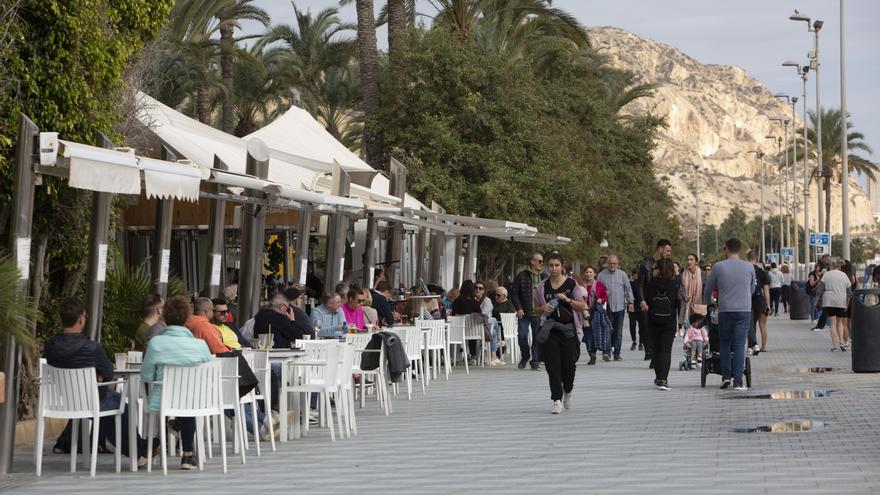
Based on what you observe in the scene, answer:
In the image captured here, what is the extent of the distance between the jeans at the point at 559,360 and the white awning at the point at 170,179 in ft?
16.3

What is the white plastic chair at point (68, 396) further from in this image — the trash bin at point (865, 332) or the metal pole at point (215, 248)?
the trash bin at point (865, 332)

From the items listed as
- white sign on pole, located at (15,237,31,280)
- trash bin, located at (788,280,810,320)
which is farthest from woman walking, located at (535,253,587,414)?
trash bin, located at (788,280,810,320)

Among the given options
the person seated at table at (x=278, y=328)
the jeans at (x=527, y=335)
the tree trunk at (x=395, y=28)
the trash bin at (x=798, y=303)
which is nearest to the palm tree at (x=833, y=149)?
the trash bin at (x=798, y=303)

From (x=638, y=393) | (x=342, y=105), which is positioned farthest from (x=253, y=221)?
(x=342, y=105)

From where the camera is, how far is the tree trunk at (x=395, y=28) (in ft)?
117

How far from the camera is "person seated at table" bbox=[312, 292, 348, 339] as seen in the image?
16.7m

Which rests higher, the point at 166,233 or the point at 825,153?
the point at 825,153

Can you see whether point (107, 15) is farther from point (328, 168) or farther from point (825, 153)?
point (825, 153)

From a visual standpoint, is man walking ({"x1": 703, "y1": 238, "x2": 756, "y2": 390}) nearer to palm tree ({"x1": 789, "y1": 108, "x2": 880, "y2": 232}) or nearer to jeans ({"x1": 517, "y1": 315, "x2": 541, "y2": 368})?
jeans ({"x1": 517, "y1": 315, "x2": 541, "y2": 368})

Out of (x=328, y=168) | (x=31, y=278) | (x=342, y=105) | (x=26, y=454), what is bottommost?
(x=26, y=454)

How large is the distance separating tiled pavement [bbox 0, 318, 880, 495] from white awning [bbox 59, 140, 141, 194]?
2164 mm

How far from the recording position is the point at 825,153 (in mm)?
88812

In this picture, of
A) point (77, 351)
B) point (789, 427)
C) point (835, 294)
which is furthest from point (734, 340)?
point (77, 351)

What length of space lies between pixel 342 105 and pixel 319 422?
4173 centimetres
